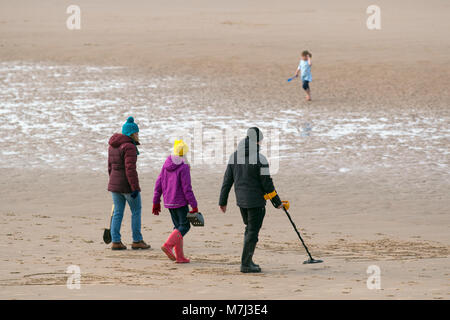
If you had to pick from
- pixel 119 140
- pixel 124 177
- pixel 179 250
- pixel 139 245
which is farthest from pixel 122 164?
pixel 179 250

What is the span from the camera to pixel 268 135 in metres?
18.1

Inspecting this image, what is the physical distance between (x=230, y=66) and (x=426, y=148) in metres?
11.5

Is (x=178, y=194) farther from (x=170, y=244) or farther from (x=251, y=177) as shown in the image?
(x=251, y=177)

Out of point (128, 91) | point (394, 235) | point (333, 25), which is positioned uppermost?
point (333, 25)

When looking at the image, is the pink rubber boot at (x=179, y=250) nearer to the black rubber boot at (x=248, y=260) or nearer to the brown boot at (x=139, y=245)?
the black rubber boot at (x=248, y=260)

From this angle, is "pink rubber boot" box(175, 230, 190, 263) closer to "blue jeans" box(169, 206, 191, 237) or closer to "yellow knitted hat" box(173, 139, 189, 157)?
"blue jeans" box(169, 206, 191, 237)

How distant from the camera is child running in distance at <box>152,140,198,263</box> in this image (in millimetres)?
9219

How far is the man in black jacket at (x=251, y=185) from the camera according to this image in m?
8.66

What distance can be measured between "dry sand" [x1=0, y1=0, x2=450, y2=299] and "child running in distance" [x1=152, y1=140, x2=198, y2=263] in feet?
0.79

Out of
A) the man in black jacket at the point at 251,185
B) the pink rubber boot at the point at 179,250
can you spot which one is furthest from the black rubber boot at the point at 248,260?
the pink rubber boot at the point at 179,250

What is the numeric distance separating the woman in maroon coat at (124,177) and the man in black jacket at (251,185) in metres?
1.51

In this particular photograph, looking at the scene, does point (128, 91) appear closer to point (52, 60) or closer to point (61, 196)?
point (52, 60)

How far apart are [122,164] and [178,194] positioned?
1004mm

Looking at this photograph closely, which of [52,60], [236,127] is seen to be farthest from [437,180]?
[52,60]
